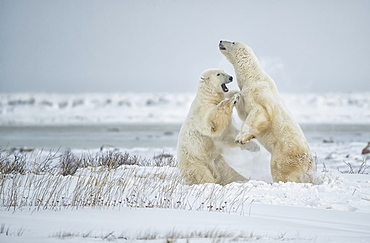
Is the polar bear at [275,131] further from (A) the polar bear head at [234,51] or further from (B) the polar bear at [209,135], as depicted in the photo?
(A) the polar bear head at [234,51]

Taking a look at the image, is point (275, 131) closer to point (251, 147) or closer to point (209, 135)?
point (251, 147)

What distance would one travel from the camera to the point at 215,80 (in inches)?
293

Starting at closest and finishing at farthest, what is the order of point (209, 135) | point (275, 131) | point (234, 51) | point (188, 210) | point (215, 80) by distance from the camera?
point (188, 210) → point (275, 131) → point (209, 135) → point (215, 80) → point (234, 51)

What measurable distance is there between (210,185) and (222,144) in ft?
3.51

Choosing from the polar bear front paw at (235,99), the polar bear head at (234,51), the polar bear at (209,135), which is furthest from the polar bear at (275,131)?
the polar bear head at (234,51)

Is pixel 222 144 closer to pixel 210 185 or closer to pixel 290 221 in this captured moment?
Result: pixel 210 185

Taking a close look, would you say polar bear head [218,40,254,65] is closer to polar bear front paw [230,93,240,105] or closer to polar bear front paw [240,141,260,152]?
polar bear front paw [230,93,240,105]

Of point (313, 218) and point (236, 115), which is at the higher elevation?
point (236, 115)

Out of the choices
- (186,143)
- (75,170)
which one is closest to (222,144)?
(186,143)

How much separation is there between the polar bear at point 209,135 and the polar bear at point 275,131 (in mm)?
312

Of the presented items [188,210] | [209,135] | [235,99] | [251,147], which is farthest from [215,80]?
[188,210]

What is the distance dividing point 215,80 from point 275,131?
1271 mm

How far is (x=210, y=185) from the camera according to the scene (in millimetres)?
6570

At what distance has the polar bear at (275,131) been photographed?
22.2 feet
